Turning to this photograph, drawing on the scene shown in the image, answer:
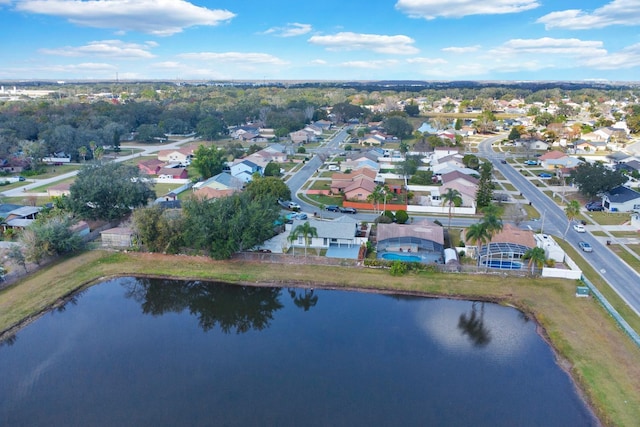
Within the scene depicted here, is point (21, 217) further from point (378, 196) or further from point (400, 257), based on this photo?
point (400, 257)

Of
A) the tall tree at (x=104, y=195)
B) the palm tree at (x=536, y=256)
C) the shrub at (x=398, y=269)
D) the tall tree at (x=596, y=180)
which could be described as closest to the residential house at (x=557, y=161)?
the tall tree at (x=596, y=180)

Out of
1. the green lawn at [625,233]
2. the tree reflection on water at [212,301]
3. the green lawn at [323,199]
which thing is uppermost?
the green lawn at [625,233]

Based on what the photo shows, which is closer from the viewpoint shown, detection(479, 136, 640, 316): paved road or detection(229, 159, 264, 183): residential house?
detection(479, 136, 640, 316): paved road

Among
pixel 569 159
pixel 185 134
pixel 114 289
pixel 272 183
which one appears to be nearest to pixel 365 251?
pixel 272 183

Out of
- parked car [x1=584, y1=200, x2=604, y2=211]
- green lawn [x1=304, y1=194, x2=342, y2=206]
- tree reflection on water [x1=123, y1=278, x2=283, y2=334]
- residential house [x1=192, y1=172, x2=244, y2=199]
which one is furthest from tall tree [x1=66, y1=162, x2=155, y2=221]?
parked car [x1=584, y1=200, x2=604, y2=211]

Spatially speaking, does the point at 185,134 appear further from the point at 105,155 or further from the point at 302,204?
the point at 302,204

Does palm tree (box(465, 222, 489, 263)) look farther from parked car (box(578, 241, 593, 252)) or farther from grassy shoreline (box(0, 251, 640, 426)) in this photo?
parked car (box(578, 241, 593, 252))

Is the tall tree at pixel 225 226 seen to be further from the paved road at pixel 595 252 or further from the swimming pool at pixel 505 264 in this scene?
the paved road at pixel 595 252
